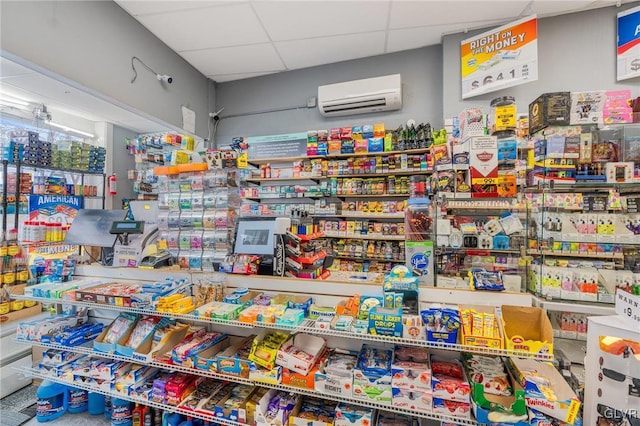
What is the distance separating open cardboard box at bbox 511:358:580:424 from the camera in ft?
4.07

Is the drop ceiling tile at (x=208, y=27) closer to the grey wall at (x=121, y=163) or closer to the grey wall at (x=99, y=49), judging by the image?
the grey wall at (x=99, y=49)

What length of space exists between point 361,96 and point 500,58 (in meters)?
1.69

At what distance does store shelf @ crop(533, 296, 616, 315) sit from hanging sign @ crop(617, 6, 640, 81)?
2.96 meters

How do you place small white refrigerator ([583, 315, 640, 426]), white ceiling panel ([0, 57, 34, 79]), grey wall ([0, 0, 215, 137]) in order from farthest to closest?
white ceiling panel ([0, 57, 34, 79]) < grey wall ([0, 0, 215, 137]) < small white refrigerator ([583, 315, 640, 426])

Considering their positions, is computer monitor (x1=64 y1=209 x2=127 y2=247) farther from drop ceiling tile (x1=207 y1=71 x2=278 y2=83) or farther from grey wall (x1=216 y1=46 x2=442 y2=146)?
drop ceiling tile (x1=207 y1=71 x2=278 y2=83)

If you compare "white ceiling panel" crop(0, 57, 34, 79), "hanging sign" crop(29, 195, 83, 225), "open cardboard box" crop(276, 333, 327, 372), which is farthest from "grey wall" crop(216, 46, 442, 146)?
"open cardboard box" crop(276, 333, 327, 372)

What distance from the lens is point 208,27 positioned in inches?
140

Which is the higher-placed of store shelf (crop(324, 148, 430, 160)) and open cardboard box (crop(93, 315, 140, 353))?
store shelf (crop(324, 148, 430, 160))

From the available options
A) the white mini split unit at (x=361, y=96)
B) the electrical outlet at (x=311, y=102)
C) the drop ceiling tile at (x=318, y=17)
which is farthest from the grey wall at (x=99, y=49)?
the white mini split unit at (x=361, y=96)

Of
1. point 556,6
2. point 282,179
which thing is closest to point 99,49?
point 282,179

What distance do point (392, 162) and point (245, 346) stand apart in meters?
2.90

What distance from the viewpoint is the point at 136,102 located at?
3.63 meters

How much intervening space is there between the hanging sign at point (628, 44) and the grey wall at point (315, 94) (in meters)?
1.82

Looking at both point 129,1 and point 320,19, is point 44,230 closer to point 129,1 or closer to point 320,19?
point 129,1
